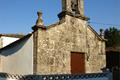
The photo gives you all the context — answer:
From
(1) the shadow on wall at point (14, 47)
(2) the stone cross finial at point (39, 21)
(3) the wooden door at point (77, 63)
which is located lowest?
(3) the wooden door at point (77, 63)

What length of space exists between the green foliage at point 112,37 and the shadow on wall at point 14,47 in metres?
17.1

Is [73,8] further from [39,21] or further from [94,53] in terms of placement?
[39,21]

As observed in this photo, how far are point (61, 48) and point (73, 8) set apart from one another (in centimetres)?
364

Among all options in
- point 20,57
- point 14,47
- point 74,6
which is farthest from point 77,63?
point 14,47

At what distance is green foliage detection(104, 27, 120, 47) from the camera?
1397 inches

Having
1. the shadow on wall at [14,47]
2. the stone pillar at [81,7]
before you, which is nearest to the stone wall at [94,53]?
the stone pillar at [81,7]

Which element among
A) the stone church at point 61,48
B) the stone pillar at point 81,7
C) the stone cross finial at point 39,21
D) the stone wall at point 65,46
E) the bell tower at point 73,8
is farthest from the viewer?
the stone pillar at point 81,7

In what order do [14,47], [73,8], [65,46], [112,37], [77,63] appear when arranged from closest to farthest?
[65,46] → [77,63] → [14,47] → [73,8] → [112,37]

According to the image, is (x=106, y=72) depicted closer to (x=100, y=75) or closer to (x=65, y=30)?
(x=100, y=75)

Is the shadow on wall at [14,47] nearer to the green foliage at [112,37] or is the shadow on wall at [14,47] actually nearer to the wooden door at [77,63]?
the wooden door at [77,63]

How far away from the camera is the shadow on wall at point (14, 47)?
18841 millimetres

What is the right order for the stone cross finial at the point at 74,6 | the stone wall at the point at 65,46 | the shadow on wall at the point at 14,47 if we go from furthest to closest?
the stone cross finial at the point at 74,6 → the shadow on wall at the point at 14,47 → the stone wall at the point at 65,46

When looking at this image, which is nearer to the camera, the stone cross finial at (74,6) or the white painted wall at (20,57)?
the white painted wall at (20,57)

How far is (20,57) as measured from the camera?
19.0 m
